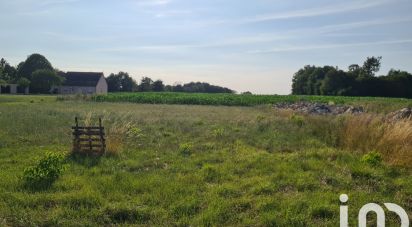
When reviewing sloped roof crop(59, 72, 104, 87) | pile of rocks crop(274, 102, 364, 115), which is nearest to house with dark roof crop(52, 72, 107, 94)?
sloped roof crop(59, 72, 104, 87)

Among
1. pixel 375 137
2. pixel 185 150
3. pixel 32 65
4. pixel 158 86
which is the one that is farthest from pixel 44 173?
pixel 158 86

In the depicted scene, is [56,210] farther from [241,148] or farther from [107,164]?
[241,148]

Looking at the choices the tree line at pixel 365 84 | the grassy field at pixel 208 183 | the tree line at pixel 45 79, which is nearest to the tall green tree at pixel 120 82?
the tree line at pixel 45 79

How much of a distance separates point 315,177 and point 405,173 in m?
2.37

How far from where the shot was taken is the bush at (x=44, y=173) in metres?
8.31

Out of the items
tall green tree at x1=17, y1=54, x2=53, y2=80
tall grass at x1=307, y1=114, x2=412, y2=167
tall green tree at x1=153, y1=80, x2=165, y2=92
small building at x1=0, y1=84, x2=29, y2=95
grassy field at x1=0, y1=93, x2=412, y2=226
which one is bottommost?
grassy field at x1=0, y1=93, x2=412, y2=226

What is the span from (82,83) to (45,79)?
15.7 m

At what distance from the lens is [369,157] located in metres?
10.3

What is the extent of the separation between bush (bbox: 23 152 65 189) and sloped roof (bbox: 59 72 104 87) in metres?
98.9

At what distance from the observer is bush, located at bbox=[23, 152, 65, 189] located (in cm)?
831

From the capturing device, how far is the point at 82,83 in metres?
106

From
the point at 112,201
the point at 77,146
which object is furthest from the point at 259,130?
the point at 112,201

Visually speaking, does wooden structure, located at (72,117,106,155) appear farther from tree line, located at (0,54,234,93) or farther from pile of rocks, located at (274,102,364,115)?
tree line, located at (0,54,234,93)

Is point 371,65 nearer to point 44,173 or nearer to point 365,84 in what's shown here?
point 365,84
